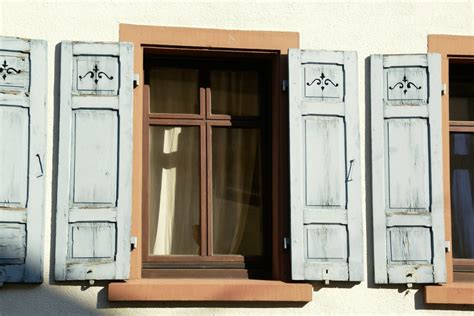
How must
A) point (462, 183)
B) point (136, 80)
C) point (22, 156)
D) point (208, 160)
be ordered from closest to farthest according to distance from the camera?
point (22, 156), point (136, 80), point (208, 160), point (462, 183)

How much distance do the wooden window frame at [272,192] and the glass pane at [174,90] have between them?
321 mm

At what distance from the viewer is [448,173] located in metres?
7.38

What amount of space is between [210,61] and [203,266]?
4.80 ft

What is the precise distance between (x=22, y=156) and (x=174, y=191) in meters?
1.15

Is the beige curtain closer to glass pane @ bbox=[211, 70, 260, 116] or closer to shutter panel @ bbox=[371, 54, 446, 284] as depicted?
glass pane @ bbox=[211, 70, 260, 116]

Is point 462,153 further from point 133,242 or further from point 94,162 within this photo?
point 94,162

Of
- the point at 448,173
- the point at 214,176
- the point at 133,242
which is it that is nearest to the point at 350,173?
the point at 448,173

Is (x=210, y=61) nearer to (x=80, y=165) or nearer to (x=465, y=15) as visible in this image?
(x=80, y=165)

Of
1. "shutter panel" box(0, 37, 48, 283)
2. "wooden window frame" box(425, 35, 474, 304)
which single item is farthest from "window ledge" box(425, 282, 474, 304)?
"shutter panel" box(0, 37, 48, 283)

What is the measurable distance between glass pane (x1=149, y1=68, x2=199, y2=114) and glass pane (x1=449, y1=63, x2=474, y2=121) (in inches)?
73.5

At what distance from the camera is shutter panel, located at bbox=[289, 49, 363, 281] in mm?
7102

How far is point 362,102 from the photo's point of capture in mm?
7359

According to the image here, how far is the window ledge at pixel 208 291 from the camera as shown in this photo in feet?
22.7

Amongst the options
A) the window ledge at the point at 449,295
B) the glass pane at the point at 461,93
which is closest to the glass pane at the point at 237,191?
the window ledge at the point at 449,295
